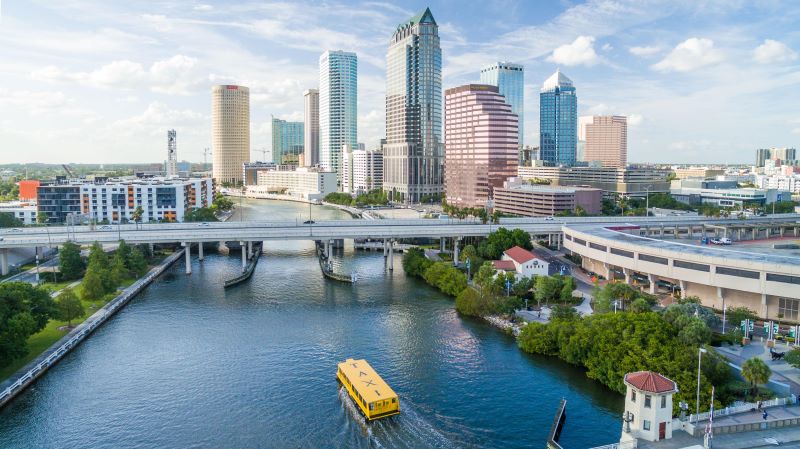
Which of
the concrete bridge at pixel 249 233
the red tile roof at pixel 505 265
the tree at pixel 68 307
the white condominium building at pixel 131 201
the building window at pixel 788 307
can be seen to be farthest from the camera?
the white condominium building at pixel 131 201

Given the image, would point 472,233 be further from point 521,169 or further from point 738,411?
point 521,169

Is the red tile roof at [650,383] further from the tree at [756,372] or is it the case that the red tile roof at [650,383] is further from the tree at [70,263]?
the tree at [70,263]

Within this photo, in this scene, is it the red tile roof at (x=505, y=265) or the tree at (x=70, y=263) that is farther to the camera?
the red tile roof at (x=505, y=265)

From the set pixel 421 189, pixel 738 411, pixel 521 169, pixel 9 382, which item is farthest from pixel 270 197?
pixel 738 411

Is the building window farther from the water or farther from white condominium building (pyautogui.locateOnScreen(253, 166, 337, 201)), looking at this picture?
white condominium building (pyautogui.locateOnScreen(253, 166, 337, 201))

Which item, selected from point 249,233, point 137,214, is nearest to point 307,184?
point 137,214

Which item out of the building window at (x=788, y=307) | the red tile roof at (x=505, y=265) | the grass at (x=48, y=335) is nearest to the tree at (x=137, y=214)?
the grass at (x=48, y=335)

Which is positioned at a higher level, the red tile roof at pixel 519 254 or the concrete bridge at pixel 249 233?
the concrete bridge at pixel 249 233
